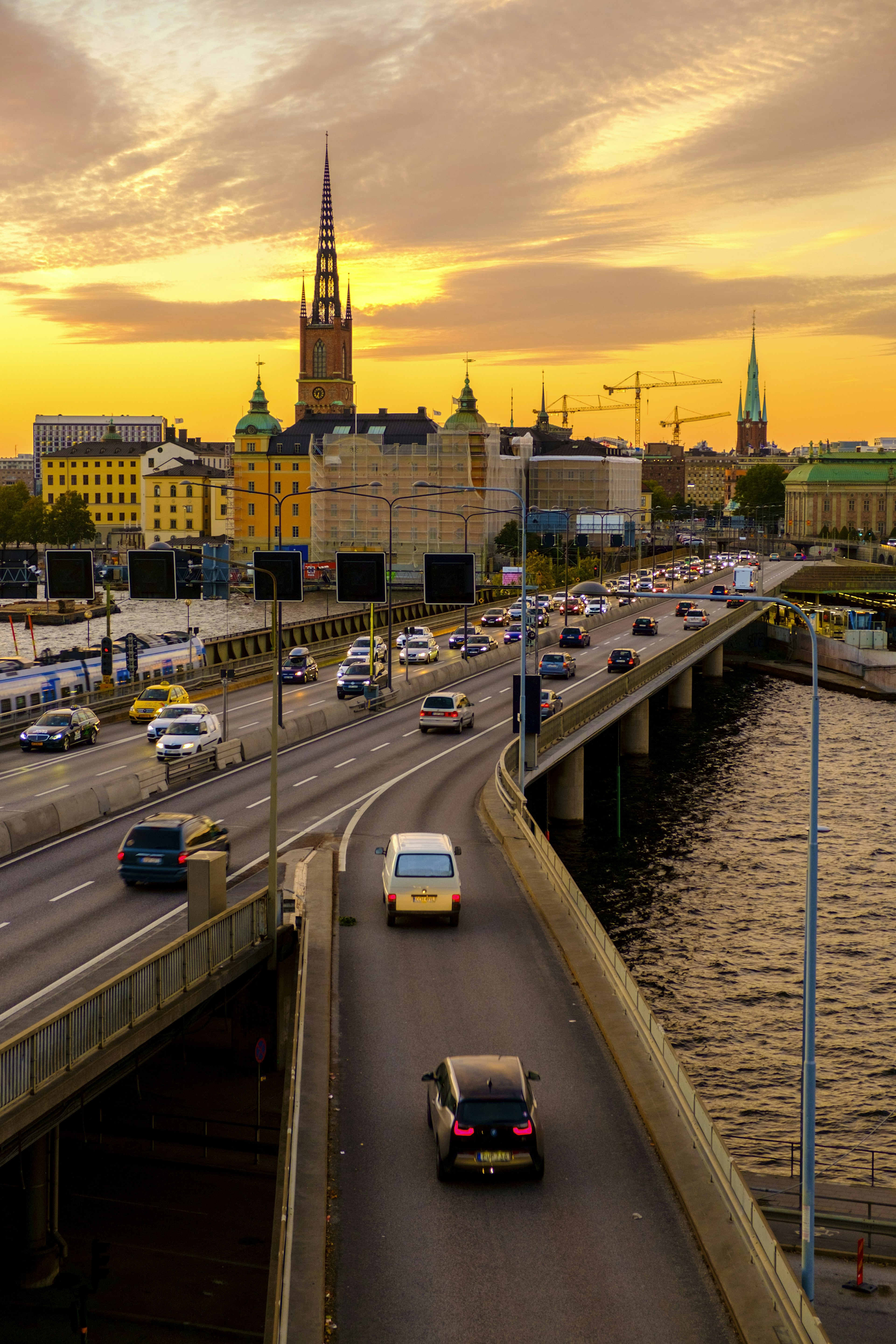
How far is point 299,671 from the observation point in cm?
7850

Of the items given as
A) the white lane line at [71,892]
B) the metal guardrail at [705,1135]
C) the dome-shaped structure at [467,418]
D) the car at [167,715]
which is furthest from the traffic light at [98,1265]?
the dome-shaped structure at [467,418]

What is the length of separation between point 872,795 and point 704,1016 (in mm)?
33412

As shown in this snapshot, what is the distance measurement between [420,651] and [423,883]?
5609 cm

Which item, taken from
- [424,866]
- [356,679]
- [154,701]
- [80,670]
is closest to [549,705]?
[356,679]

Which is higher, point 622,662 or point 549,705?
point 622,662

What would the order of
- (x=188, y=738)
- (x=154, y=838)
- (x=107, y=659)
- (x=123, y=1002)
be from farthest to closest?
(x=107, y=659) < (x=188, y=738) < (x=154, y=838) < (x=123, y=1002)

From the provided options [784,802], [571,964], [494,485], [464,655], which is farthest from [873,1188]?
[494,485]

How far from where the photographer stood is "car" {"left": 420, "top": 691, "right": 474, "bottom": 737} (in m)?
58.8

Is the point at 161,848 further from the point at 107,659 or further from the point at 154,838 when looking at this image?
the point at 107,659

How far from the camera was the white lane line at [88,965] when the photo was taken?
2284 cm

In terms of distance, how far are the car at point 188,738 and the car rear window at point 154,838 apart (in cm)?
1623

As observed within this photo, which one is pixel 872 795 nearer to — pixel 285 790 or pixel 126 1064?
pixel 285 790

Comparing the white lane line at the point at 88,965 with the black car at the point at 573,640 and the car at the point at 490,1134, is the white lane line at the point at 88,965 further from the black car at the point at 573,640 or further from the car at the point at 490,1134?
the black car at the point at 573,640

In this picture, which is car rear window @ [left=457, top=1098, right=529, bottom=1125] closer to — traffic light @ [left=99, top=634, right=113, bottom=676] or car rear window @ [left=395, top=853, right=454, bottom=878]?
car rear window @ [left=395, top=853, right=454, bottom=878]
